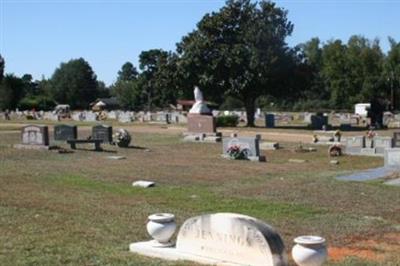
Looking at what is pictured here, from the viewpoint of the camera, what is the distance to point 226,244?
25.8 feet

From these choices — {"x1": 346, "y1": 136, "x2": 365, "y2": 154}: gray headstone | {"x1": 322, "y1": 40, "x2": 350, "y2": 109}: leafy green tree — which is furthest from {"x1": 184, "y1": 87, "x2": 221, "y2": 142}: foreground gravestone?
{"x1": 322, "y1": 40, "x2": 350, "y2": 109}: leafy green tree

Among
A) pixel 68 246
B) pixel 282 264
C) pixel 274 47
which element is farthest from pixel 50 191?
pixel 274 47

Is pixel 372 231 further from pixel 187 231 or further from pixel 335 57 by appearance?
pixel 335 57

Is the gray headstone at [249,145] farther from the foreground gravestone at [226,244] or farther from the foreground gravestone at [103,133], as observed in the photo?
the foreground gravestone at [226,244]

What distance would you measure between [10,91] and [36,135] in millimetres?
81374

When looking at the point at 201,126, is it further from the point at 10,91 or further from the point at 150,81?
the point at 10,91

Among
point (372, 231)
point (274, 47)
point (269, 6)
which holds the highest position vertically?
point (269, 6)

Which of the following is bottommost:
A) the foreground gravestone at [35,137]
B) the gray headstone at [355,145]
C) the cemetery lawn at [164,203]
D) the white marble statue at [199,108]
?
the cemetery lawn at [164,203]

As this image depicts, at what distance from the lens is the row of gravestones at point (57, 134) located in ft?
91.6

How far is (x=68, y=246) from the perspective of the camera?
923 centimetres

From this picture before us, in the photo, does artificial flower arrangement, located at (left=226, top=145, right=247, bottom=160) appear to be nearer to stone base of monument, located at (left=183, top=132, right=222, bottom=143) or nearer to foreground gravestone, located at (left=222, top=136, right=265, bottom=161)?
foreground gravestone, located at (left=222, top=136, right=265, bottom=161)

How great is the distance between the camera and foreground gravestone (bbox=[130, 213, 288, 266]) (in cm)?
744

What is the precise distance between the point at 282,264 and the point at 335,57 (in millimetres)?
95613

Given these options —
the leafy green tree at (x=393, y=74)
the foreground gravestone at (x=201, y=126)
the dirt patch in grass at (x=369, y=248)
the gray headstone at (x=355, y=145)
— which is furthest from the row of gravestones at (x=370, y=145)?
the leafy green tree at (x=393, y=74)
